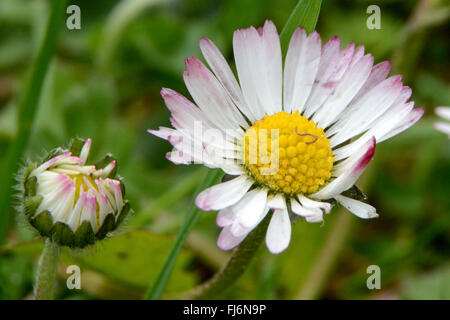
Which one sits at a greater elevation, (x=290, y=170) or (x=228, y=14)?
(x=228, y=14)

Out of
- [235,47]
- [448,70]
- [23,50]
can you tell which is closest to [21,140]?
[235,47]

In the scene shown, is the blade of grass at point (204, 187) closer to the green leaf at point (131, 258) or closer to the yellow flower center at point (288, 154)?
the yellow flower center at point (288, 154)

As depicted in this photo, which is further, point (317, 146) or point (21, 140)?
point (21, 140)

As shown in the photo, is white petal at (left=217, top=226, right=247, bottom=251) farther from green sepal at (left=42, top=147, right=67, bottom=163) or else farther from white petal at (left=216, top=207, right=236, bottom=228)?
green sepal at (left=42, top=147, right=67, bottom=163)

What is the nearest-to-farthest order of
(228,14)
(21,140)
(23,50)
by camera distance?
(21,140) < (228,14) < (23,50)

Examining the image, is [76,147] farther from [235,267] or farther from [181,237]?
[235,267]
